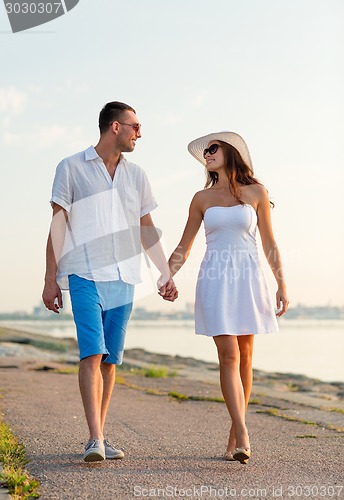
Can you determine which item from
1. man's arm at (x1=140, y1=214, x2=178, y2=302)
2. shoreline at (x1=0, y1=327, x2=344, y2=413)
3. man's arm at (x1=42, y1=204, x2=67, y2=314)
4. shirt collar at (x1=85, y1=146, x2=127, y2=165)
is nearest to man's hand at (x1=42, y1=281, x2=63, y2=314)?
man's arm at (x1=42, y1=204, x2=67, y2=314)

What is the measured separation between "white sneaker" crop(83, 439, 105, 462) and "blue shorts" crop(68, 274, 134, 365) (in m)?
0.50

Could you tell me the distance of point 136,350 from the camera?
77.6 ft

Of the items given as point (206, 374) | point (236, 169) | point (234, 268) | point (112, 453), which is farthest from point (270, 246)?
point (206, 374)

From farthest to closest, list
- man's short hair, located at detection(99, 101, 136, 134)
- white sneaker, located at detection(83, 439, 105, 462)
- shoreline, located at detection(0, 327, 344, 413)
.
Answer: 1. shoreline, located at detection(0, 327, 344, 413)
2. man's short hair, located at detection(99, 101, 136, 134)
3. white sneaker, located at detection(83, 439, 105, 462)

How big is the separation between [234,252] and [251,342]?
1.98 feet

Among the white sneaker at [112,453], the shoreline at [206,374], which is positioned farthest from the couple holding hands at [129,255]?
the shoreline at [206,374]

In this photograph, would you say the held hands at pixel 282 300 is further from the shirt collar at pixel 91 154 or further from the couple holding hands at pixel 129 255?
the shirt collar at pixel 91 154

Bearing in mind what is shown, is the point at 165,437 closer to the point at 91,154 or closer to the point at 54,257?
the point at 54,257

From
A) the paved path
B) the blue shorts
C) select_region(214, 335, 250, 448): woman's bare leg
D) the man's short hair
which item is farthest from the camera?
the man's short hair

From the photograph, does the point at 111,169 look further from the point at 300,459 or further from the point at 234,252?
the point at 300,459

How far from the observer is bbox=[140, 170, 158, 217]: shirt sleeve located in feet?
18.0

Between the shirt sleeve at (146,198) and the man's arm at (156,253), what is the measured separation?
5 cm

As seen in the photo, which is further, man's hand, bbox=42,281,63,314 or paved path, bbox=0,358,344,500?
man's hand, bbox=42,281,63,314

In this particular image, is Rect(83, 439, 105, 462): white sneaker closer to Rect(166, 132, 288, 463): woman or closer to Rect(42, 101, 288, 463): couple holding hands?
Rect(42, 101, 288, 463): couple holding hands
